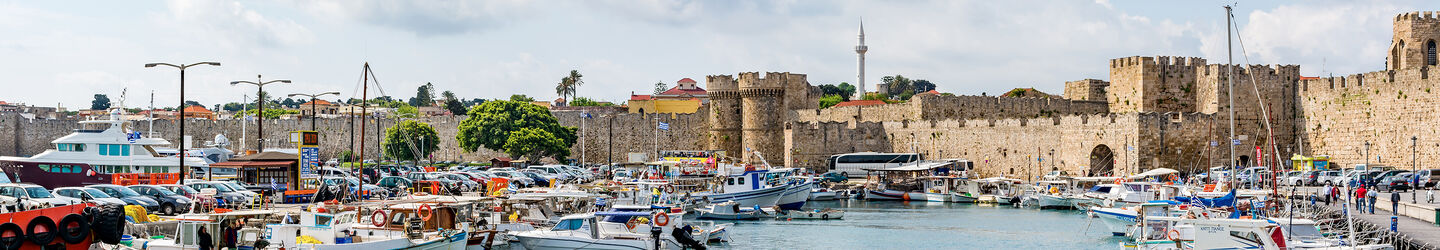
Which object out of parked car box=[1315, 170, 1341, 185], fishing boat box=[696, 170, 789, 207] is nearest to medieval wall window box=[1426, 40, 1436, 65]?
parked car box=[1315, 170, 1341, 185]

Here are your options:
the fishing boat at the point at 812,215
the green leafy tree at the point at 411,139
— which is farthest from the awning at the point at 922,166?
the green leafy tree at the point at 411,139

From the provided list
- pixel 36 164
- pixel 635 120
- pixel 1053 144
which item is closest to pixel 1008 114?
pixel 1053 144

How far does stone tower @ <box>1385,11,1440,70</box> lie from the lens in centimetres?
4856

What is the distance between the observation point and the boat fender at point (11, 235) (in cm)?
1753

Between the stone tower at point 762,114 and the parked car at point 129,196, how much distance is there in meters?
37.5

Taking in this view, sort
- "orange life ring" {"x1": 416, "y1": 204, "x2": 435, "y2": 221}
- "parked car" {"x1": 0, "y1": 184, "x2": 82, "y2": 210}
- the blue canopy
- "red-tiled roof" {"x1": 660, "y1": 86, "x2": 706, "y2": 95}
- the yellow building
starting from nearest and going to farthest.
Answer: "orange life ring" {"x1": 416, "y1": 204, "x2": 435, "y2": 221} < "parked car" {"x1": 0, "y1": 184, "x2": 82, "y2": 210} < the blue canopy < the yellow building < "red-tiled roof" {"x1": 660, "y1": 86, "x2": 706, "y2": 95}

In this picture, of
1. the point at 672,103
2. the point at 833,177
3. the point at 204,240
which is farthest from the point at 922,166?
the point at 672,103

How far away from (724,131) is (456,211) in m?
39.3

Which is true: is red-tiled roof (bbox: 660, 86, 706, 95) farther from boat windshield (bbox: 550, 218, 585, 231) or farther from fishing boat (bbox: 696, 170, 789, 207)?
boat windshield (bbox: 550, 218, 585, 231)

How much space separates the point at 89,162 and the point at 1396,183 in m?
32.3

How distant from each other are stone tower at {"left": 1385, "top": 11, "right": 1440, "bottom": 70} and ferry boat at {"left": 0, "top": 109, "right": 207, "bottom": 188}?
3807 centimetres

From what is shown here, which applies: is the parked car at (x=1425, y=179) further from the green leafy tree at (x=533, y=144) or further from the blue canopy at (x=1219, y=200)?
the green leafy tree at (x=533, y=144)

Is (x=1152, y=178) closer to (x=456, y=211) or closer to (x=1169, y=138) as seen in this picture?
(x=1169, y=138)

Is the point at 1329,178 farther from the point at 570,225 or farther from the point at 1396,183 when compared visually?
the point at 570,225
